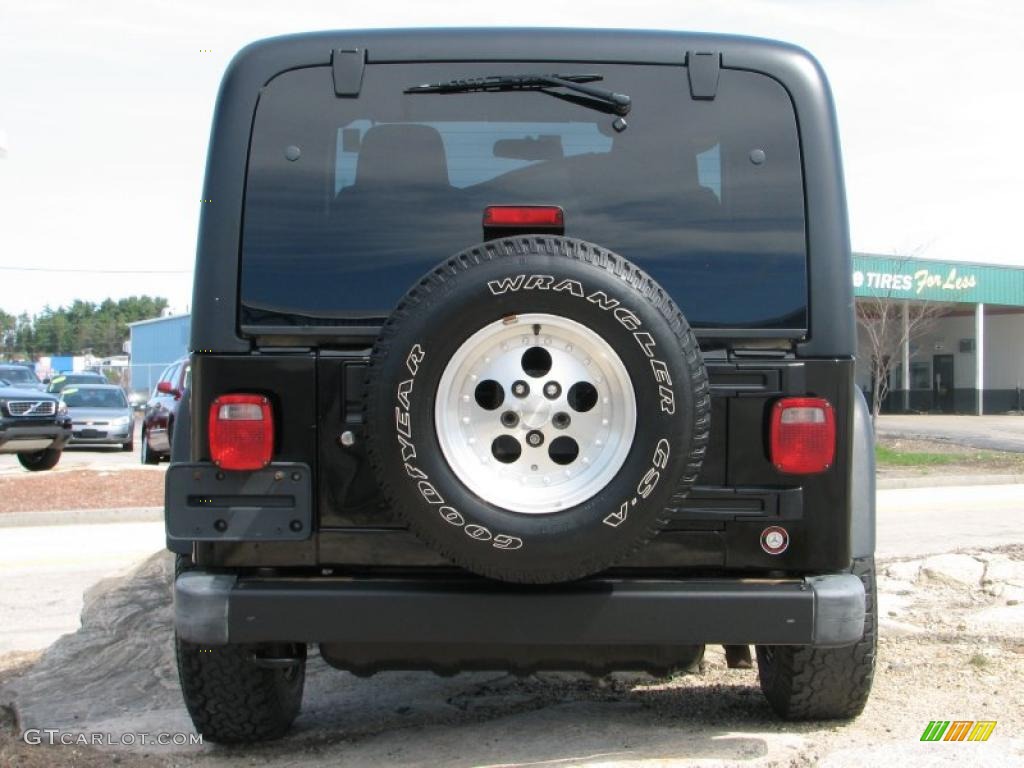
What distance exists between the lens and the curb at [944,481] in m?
17.4

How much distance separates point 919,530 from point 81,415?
1939cm

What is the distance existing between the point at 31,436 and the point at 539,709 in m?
16.5

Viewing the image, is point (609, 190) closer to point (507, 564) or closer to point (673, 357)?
point (673, 357)

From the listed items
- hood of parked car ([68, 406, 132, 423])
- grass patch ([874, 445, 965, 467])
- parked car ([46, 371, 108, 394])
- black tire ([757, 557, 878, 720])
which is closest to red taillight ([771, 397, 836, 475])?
black tire ([757, 557, 878, 720])

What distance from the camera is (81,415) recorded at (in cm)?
2583

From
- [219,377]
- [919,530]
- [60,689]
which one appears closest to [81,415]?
[919,530]

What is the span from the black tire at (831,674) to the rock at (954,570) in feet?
11.9

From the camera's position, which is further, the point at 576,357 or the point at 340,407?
the point at 340,407

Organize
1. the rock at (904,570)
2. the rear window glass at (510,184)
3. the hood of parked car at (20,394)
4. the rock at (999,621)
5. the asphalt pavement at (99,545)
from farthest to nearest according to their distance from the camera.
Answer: the hood of parked car at (20,394) → the asphalt pavement at (99,545) → the rock at (904,570) → the rock at (999,621) → the rear window glass at (510,184)

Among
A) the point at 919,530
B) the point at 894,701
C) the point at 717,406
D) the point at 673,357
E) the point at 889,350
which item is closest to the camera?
the point at 673,357

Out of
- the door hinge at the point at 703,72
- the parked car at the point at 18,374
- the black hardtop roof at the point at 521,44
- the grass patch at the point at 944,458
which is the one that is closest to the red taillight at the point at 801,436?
the door hinge at the point at 703,72

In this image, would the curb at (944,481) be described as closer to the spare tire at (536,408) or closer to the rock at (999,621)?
the rock at (999,621)

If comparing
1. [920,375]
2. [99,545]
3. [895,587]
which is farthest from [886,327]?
[895,587]

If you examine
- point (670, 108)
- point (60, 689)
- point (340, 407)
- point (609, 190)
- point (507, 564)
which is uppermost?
point (670, 108)
